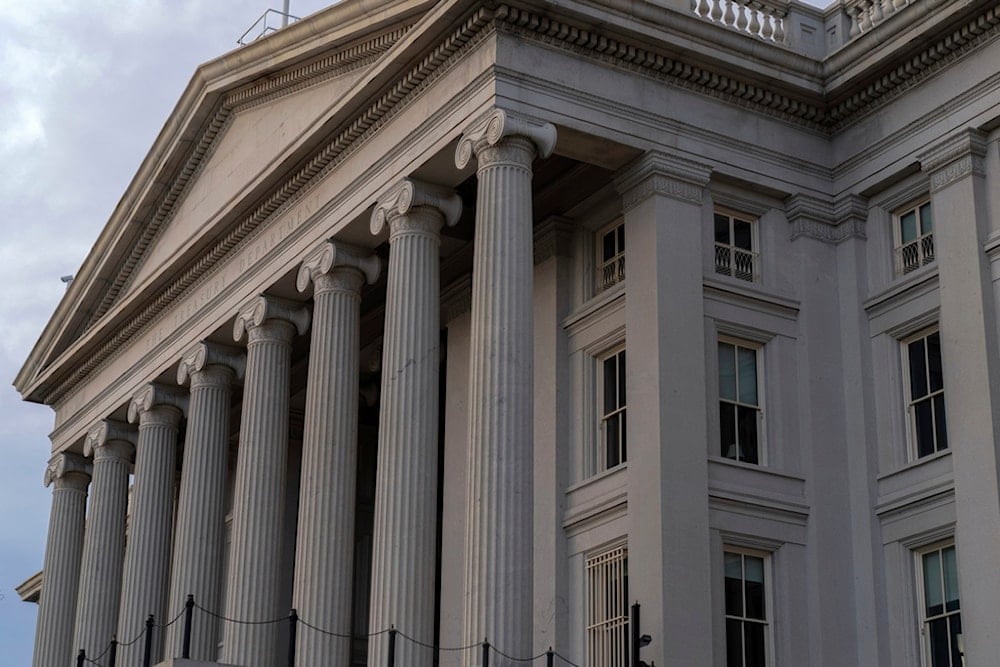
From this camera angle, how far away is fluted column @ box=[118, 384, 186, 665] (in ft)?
126

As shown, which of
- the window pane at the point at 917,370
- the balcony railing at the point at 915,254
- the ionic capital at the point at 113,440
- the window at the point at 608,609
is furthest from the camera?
the ionic capital at the point at 113,440

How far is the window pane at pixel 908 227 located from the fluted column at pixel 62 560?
2348 centimetres

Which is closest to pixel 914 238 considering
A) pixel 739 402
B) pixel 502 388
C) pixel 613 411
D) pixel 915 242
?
pixel 915 242

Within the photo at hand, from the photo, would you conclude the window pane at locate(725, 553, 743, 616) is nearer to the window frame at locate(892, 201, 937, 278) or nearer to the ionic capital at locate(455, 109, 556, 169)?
the window frame at locate(892, 201, 937, 278)

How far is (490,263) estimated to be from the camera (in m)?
27.6

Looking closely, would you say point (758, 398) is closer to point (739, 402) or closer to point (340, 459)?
point (739, 402)

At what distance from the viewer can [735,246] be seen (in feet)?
99.9

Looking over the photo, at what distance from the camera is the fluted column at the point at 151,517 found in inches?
1513

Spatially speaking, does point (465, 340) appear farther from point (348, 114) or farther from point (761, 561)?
point (761, 561)

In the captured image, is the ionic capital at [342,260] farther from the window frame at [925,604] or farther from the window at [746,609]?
the window frame at [925,604]

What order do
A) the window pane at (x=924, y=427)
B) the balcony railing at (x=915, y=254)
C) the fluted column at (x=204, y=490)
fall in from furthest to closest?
the fluted column at (x=204, y=490), the balcony railing at (x=915, y=254), the window pane at (x=924, y=427)

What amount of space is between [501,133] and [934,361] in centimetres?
810

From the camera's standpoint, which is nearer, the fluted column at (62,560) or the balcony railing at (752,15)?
the balcony railing at (752,15)

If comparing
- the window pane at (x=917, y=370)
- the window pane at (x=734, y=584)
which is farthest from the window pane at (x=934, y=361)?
the window pane at (x=734, y=584)
